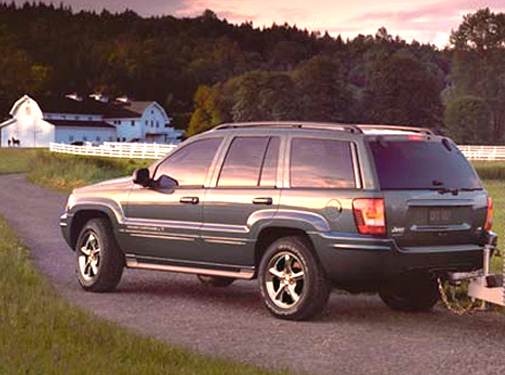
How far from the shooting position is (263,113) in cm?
11475

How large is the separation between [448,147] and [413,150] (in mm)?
538

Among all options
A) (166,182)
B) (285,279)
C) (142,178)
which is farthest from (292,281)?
(142,178)

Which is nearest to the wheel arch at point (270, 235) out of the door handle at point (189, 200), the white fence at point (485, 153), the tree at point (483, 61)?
the door handle at point (189, 200)

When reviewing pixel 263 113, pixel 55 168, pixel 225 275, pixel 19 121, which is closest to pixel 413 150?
pixel 225 275

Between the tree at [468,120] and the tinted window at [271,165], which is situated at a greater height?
the tinted window at [271,165]

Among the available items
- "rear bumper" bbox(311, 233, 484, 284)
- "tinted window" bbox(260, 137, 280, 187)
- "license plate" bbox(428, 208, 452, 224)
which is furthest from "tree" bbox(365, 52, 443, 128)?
"rear bumper" bbox(311, 233, 484, 284)

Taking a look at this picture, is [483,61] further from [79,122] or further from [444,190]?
[444,190]

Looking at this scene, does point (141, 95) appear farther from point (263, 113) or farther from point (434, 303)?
point (434, 303)

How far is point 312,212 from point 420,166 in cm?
111

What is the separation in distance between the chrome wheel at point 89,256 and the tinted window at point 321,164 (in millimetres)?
2922

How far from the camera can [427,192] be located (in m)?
10.9

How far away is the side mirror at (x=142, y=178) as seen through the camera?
1255cm

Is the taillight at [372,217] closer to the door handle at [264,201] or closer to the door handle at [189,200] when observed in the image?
the door handle at [264,201]

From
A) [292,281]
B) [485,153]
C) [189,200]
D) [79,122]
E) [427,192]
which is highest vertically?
[427,192]
